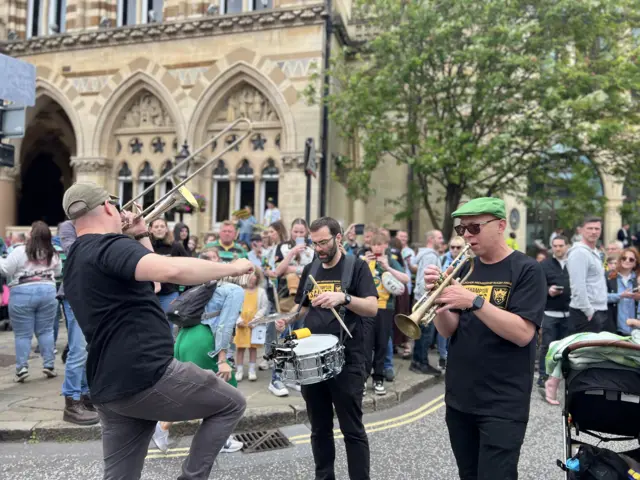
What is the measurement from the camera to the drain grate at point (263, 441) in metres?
4.45

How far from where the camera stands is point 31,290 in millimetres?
5879

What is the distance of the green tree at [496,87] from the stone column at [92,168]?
8.93 m

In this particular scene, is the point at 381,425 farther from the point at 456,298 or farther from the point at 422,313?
the point at 456,298

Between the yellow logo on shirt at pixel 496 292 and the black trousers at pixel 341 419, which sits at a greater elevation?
the yellow logo on shirt at pixel 496 292

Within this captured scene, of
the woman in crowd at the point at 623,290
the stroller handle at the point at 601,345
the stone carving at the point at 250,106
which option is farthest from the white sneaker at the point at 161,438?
the stone carving at the point at 250,106

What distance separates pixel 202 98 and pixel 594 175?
11.6 m

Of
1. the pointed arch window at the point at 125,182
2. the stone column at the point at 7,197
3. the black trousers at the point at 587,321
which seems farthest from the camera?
the stone column at the point at 7,197

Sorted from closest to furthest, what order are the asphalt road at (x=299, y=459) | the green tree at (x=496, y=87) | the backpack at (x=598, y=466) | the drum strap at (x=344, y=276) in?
the backpack at (x=598, y=466) → the drum strap at (x=344, y=276) → the asphalt road at (x=299, y=459) → the green tree at (x=496, y=87)

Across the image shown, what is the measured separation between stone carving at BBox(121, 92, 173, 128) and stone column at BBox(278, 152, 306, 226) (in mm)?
4810

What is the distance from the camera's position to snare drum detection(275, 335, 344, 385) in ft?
10.2

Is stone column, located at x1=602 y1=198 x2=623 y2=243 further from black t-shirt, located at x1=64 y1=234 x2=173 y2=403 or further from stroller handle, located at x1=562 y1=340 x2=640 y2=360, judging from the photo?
black t-shirt, located at x1=64 y1=234 x2=173 y2=403

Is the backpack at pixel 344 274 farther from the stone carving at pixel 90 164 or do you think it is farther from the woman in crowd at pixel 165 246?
the stone carving at pixel 90 164

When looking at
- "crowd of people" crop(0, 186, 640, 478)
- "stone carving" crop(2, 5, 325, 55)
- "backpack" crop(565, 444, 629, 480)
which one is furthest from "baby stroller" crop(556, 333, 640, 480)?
"stone carving" crop(2, 5, 325, 55)

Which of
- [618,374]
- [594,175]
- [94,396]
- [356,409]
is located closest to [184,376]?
[94,396]
